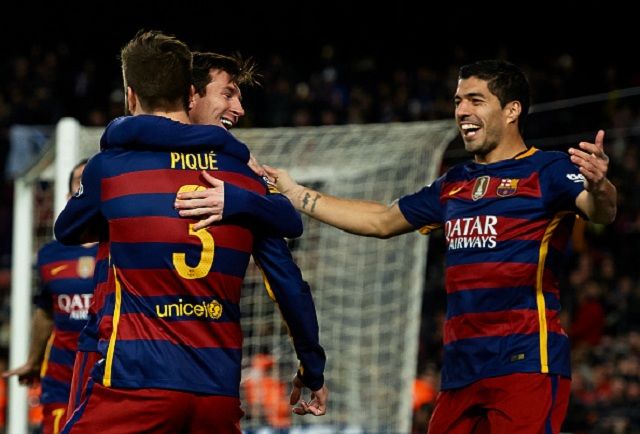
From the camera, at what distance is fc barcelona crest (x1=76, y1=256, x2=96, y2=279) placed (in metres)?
5.76

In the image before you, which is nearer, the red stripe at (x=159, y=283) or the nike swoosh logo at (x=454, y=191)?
the red stripe at (x=159, y=283)

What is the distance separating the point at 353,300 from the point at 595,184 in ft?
16.8

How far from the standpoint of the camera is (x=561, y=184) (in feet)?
14.6

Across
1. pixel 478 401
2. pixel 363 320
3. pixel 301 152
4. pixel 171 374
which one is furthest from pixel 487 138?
pixel 363 320

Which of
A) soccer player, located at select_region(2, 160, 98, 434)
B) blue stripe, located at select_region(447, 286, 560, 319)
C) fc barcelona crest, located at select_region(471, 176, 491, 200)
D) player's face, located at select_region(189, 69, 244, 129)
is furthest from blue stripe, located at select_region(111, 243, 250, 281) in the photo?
soccer player, located at select_region(2, 160, 98, 434)

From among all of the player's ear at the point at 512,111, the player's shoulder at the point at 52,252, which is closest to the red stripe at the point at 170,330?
the player's ear at the point at 512,111

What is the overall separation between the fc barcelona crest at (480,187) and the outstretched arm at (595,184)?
41cm

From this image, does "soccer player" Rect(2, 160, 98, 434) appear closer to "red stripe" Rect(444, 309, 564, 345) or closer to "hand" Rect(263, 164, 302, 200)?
"hand" Rect(263, 164, 302, 200)

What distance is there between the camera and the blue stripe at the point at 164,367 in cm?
321

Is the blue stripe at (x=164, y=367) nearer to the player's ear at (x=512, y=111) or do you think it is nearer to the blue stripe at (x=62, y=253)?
the player's ear at (x=512, y=111)

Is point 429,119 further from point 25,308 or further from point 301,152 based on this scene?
point 25,308

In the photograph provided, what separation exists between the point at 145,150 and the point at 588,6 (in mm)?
15561

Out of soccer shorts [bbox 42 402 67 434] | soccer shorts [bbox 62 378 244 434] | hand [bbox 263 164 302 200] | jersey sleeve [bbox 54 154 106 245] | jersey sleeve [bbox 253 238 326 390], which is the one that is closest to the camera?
soccer shorts [bbox 62 378 244 434]

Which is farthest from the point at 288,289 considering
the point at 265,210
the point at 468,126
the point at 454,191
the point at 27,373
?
the point at 27,373
